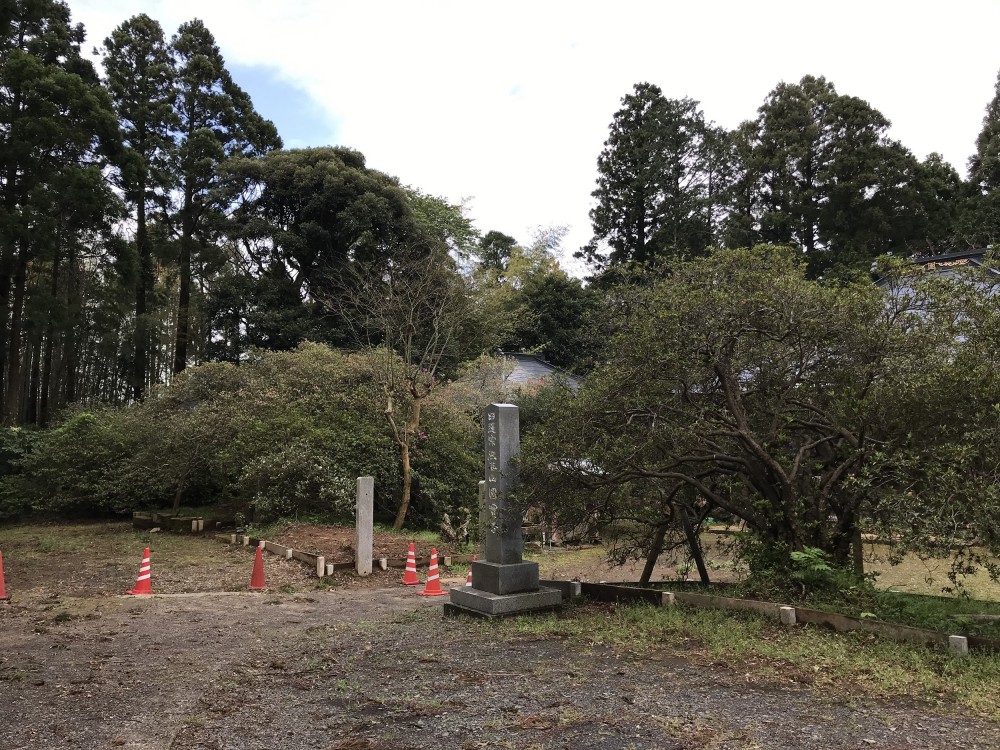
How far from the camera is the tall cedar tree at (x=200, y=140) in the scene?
23.5 m

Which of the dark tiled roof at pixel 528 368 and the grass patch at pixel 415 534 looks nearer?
the grass patch at pixel 415 534

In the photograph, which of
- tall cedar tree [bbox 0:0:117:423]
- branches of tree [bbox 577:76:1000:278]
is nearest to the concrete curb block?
branches of tree [bbox 577:76:1000:278]

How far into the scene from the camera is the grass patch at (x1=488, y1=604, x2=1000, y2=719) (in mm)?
3805

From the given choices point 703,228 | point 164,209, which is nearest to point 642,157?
point 703,228

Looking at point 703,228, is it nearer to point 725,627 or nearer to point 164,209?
point 164,209

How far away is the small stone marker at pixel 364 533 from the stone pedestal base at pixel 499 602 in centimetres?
327

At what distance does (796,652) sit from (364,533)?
22.5ft

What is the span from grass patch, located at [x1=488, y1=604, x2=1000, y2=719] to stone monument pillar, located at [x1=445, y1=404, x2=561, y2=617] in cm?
38

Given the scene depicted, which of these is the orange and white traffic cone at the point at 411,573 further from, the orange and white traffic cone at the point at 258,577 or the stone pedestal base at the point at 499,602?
the stone pedestal base at the point at 499,602

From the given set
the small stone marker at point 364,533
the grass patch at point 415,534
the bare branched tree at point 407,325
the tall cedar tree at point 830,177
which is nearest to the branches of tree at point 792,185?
the tall cedar tree at point 830,177

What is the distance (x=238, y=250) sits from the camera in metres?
23.8

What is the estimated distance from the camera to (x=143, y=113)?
2284 cm

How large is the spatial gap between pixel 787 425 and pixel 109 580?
29.8 feet

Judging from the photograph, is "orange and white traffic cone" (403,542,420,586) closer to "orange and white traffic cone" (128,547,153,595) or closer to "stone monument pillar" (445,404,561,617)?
"stone monument pillar" (445,404,561,617)
